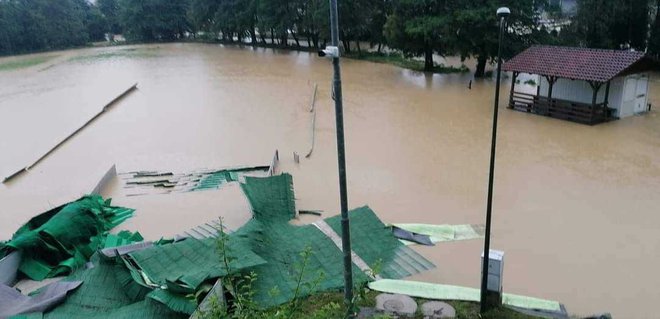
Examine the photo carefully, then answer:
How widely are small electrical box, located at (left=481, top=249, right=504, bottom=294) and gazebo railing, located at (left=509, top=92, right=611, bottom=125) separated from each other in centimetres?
1161

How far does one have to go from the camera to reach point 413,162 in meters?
13.4

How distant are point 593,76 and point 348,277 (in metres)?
13.1

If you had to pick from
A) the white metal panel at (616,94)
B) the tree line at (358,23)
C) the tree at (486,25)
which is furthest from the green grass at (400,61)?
the white metal panel at (616,94)

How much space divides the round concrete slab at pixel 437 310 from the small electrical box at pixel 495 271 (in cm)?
59

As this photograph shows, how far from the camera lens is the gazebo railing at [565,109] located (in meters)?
16.0

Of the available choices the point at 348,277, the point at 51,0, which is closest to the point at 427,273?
the point at 348,277

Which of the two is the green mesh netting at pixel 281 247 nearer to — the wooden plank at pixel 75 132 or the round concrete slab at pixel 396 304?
the round concrete slab at pixel 396 304

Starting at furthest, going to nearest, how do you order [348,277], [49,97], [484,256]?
[49,97]
[484,256]
[348,277]

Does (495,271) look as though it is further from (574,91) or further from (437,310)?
(574,91)

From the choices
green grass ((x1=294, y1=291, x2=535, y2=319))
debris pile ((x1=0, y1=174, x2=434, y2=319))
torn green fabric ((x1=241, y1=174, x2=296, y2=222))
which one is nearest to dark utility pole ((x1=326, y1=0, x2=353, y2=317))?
debris pile ((x1=0, y1=174, x2=434, y2=319))

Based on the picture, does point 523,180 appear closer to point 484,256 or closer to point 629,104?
point 484,256

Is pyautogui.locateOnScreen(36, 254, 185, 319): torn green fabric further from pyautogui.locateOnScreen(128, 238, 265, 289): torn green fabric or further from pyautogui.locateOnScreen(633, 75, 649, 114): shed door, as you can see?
pyautogui.locateOnScreen(633, 75, 649, 114): shed door

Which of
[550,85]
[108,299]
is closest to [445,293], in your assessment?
[108,299]

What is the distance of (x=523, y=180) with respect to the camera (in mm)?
11766
